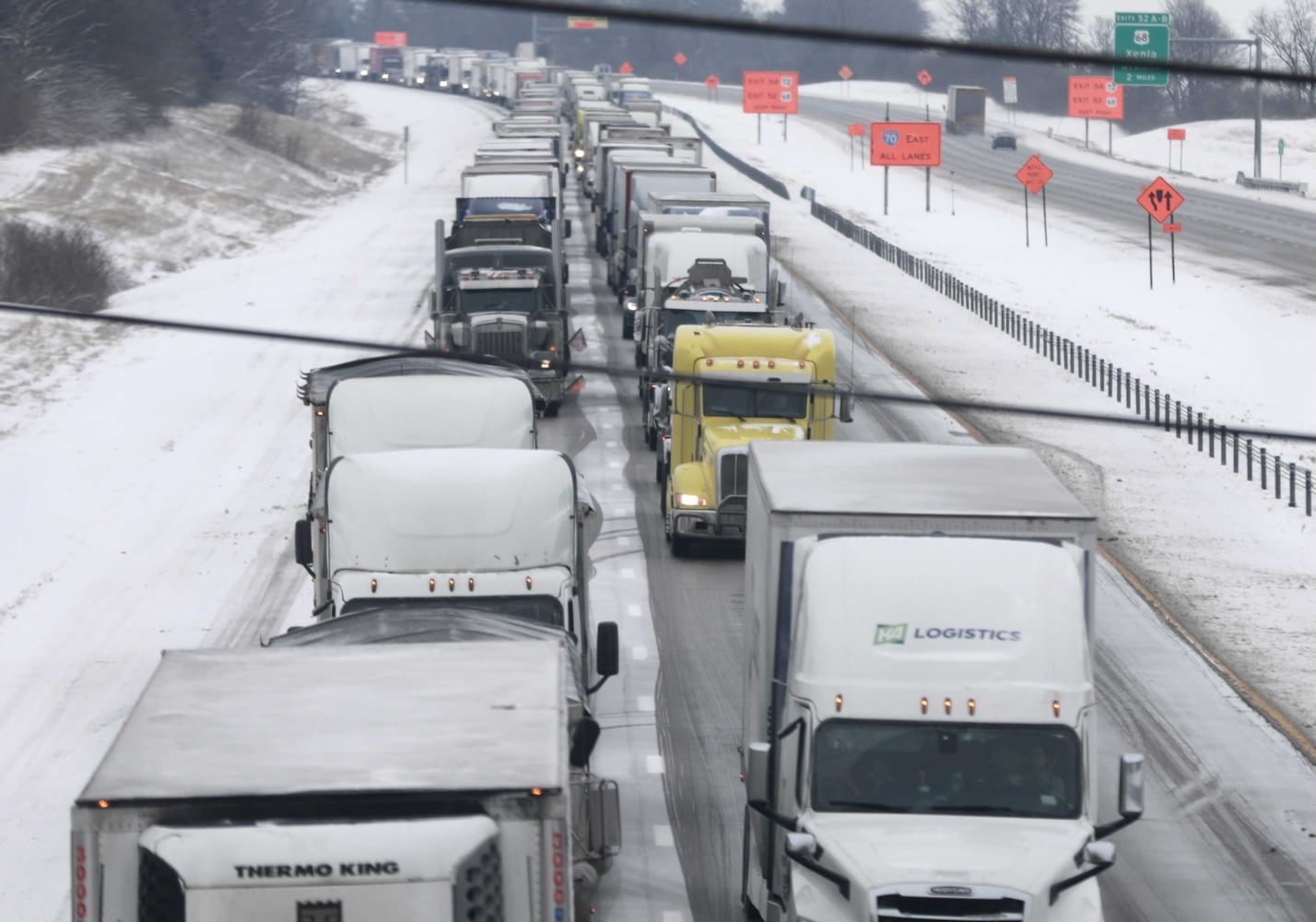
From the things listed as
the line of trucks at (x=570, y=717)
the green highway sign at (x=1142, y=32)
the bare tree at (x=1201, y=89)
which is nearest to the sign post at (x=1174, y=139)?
the bare tree at (x=1201, y=89)

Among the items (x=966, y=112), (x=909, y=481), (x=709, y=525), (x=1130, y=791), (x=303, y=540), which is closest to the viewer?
(x=1130, y=791)

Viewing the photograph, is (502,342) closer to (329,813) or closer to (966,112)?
(329,813)

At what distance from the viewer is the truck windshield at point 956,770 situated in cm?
1029

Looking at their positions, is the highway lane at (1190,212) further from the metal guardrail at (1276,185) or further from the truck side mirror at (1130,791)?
the truck side mirror at (1130,791)

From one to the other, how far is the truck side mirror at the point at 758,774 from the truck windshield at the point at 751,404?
11676 millimetres

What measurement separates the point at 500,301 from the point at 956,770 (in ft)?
71.0

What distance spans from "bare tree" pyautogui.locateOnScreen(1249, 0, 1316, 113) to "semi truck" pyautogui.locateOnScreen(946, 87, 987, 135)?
2252 cm

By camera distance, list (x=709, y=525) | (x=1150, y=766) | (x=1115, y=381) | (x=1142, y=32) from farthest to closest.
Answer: (x=1142, y=32) < (x=1115, y=381) < (x=709, y=525) < (x=1150, y=766)

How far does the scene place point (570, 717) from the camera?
11.2m

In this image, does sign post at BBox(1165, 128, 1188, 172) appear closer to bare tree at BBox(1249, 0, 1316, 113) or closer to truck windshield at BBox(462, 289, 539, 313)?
bare tree at BBox(1249, 0, 1316, 113)

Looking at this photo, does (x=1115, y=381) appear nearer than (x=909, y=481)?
No

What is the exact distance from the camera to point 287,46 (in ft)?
339

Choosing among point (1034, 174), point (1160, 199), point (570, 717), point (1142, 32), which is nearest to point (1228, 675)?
point (570, 717)

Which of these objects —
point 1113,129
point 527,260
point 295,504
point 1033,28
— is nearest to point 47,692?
point 295,504
